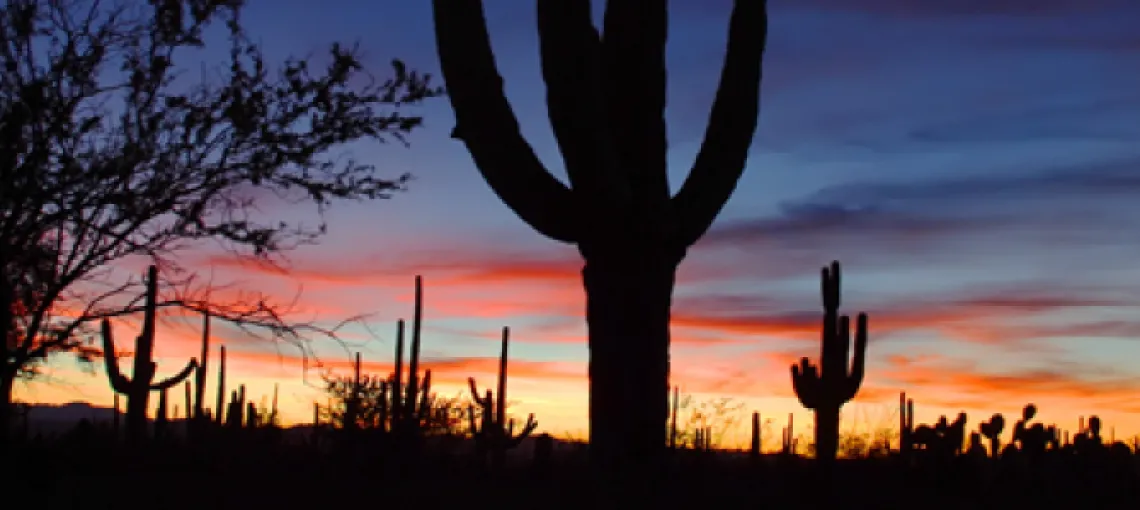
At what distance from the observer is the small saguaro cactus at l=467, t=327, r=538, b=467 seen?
75.8 ft

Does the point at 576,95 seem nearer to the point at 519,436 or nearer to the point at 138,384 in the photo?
the point at 138,384

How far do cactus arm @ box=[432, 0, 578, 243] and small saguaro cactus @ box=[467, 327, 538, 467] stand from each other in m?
12.0

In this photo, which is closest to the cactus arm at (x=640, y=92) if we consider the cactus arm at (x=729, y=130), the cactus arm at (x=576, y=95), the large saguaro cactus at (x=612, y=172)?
the large saguaro cactus at (x=612, y=172)

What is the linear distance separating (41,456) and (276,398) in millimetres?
18734

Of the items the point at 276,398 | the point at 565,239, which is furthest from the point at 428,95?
the point at 276,398

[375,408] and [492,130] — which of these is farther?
[375,408]

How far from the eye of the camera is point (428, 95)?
12219 mm

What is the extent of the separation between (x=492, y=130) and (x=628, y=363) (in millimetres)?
1780

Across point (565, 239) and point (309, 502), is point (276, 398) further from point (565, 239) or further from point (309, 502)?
point (565, 239)

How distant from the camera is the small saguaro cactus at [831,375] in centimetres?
1606

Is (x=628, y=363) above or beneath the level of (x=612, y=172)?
beneath

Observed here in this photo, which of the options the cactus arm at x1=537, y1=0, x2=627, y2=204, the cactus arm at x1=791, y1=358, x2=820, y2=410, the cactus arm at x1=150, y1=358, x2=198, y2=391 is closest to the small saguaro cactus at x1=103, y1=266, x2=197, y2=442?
the cactus arm at x1=150, y1=358, x2=198, y2=391

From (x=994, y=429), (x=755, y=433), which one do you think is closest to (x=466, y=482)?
(x=994, y=429)

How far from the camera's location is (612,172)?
8445 millimetres
